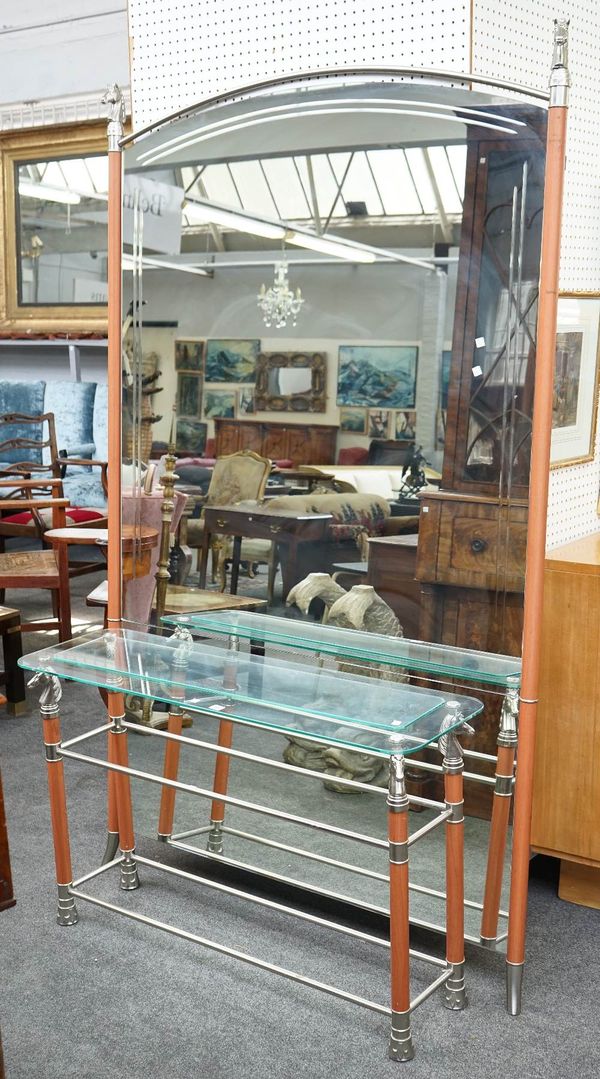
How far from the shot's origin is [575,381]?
2.88 metres

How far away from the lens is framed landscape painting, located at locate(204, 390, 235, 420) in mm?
2799

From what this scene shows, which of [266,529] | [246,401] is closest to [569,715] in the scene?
A: [266,529]

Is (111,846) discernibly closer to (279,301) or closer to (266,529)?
(266,529)

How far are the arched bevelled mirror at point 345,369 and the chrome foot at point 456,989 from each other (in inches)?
5.2

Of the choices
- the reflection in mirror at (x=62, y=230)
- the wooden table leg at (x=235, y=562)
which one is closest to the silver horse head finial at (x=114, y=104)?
the wooden table leg at (x=235, y=562)

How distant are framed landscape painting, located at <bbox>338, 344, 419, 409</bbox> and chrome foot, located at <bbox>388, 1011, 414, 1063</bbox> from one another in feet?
4.56

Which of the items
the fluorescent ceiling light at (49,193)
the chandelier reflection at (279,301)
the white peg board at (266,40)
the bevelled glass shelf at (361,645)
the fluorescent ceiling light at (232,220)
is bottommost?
the bevelled glass shelf at (361,645)

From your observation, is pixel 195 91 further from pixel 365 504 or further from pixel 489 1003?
pixel 489 1003

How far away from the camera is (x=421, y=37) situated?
7.88ft

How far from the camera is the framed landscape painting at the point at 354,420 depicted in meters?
2.60

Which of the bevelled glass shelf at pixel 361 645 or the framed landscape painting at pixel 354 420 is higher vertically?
the framed landscape painting at pixel 354 420

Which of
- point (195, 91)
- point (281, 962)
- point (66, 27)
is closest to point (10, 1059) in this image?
point (281, 962)

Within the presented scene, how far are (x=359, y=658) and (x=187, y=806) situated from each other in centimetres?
82

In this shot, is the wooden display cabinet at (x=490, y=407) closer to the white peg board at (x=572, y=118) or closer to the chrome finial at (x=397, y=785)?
the white peg board at (x=572, y=118)
